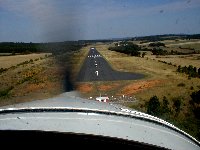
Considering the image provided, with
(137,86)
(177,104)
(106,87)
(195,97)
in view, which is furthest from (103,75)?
(177,104)

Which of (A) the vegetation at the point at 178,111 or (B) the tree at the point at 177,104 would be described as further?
(B) the tree at the point at 177,104

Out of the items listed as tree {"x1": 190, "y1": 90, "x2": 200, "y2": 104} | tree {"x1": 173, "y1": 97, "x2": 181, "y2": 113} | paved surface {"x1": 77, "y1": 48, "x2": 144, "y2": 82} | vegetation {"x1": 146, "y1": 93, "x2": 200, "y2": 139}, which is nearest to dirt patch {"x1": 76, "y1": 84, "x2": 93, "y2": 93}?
paved surface {"x1": 77, "y1": 48, "x2": 144, "y2": 82}

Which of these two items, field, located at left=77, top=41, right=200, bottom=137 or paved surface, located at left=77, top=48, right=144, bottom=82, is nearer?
field, located at left=77, top=41, right=200, bottom=137

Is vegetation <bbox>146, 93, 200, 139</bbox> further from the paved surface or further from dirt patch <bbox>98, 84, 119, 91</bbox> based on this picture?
the paved surface

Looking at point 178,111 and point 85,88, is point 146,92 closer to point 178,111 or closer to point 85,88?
point 85,88

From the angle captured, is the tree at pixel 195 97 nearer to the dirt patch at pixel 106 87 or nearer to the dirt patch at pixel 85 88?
the dirt patch at pixel 106 87

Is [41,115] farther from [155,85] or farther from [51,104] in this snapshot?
[155,85]

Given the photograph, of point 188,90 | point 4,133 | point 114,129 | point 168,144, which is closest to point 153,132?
point 168,144

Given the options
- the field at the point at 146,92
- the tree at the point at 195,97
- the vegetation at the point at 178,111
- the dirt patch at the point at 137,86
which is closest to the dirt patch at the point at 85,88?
the field at the point at 146,92

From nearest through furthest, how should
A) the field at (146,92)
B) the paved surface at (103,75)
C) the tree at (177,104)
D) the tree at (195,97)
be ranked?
1. the field at (146,92)
2. the tree at (177,104)
3. the tree at (195,97)
4. the paved surface at (103,75)
